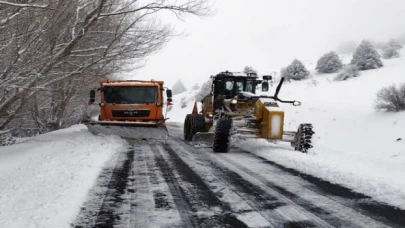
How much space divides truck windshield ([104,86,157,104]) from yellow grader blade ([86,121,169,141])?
1.16 m

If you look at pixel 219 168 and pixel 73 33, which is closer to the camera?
pixel 219 168

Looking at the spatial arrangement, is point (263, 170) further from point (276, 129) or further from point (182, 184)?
point (276, 129)

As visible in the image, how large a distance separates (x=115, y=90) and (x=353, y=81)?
18.4 m

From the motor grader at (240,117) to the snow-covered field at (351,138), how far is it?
0.46 meters

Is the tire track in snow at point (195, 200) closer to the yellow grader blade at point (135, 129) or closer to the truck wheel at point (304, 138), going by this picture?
the truck wheel at point (304, 138)

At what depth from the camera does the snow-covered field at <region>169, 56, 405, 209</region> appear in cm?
623

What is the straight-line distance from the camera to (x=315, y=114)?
18.7 m

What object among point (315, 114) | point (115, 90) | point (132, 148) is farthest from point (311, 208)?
point (315, 114)

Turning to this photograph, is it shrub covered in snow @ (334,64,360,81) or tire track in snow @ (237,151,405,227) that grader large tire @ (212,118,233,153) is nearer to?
tire track in snow @ (237,151,405,227)

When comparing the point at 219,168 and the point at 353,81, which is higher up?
the point at 353,81

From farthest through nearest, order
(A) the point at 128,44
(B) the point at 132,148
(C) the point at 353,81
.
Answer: (C) the point at 353,81 → (A) the point at 128,44 → (B) the point at 132,148

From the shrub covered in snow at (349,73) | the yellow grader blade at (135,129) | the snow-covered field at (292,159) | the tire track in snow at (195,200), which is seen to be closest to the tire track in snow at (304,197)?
the snow-covered field at (292,159)

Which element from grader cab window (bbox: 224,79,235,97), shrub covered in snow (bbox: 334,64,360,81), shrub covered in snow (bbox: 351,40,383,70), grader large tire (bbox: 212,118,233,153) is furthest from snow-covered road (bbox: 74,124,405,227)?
shrub covered in snow (bbox: 351,40,383,70)

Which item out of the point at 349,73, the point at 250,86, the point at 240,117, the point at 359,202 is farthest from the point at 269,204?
the point at 349,73
